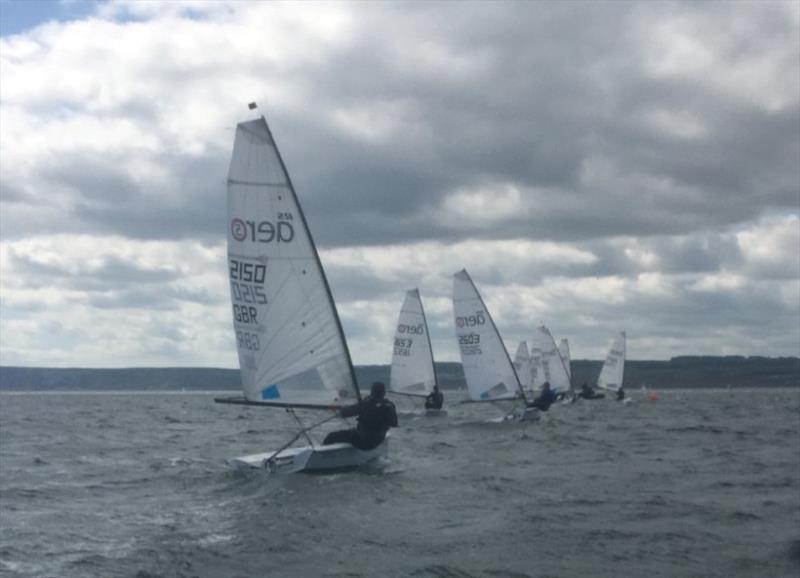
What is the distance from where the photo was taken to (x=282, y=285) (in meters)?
18.5

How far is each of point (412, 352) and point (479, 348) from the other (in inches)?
259

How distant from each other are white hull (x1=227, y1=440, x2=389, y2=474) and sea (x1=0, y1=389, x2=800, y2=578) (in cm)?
26

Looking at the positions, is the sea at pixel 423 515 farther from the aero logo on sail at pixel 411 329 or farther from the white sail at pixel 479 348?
the aero logo on sail at pixel 411 329

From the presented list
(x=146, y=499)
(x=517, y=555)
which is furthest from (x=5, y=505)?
(x=517, y=555)

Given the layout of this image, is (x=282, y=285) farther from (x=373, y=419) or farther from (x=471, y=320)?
(x=471, y=320)

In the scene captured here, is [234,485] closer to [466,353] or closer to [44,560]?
[44,560]

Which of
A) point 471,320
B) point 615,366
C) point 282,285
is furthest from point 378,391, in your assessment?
point 615,366

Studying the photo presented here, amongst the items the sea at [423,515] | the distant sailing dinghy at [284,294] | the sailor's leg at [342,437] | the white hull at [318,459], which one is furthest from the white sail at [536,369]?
the distant sailing dinghy at [284,294]

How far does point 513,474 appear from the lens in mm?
18422

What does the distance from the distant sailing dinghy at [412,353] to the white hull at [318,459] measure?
1030 inches

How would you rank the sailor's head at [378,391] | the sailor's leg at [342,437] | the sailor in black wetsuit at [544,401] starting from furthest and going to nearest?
the sailor in black wetsuit at [544,401] < the sailor's leg at [342,437] < the sailor's head at [378,391]

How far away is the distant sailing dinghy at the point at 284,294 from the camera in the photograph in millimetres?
18281

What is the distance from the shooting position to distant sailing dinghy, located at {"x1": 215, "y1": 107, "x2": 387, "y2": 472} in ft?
60.0

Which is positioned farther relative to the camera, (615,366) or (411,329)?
(615,366)
